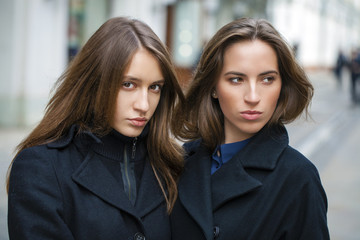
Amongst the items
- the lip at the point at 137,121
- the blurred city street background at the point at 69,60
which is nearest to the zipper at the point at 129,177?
the lip at the point at 137,121

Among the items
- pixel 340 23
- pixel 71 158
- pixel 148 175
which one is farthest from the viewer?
pixel 340 23

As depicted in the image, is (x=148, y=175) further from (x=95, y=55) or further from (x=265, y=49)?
(x=265, y=49)

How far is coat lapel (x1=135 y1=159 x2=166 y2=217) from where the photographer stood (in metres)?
2.25

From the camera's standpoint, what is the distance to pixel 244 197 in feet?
7.24

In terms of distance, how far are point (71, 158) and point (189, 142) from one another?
2.70 ft

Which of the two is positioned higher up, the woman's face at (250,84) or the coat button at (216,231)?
the woman's face at (250,84)

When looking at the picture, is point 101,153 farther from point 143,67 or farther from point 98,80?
point 143,67

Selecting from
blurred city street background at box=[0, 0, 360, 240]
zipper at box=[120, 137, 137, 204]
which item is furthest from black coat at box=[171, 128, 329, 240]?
blurred city street background at box=[0, 0, 360, 240]

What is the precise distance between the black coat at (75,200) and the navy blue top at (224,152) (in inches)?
13.6

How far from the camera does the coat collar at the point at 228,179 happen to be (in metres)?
2.18

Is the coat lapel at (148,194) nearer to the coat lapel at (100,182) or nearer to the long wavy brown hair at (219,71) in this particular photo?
the coat lapel at (100,182)

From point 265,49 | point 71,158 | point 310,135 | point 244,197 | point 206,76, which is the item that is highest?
point 265,49

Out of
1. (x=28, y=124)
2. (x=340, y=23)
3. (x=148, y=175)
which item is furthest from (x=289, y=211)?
(x=340, y=23)

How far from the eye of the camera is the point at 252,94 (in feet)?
7.12
